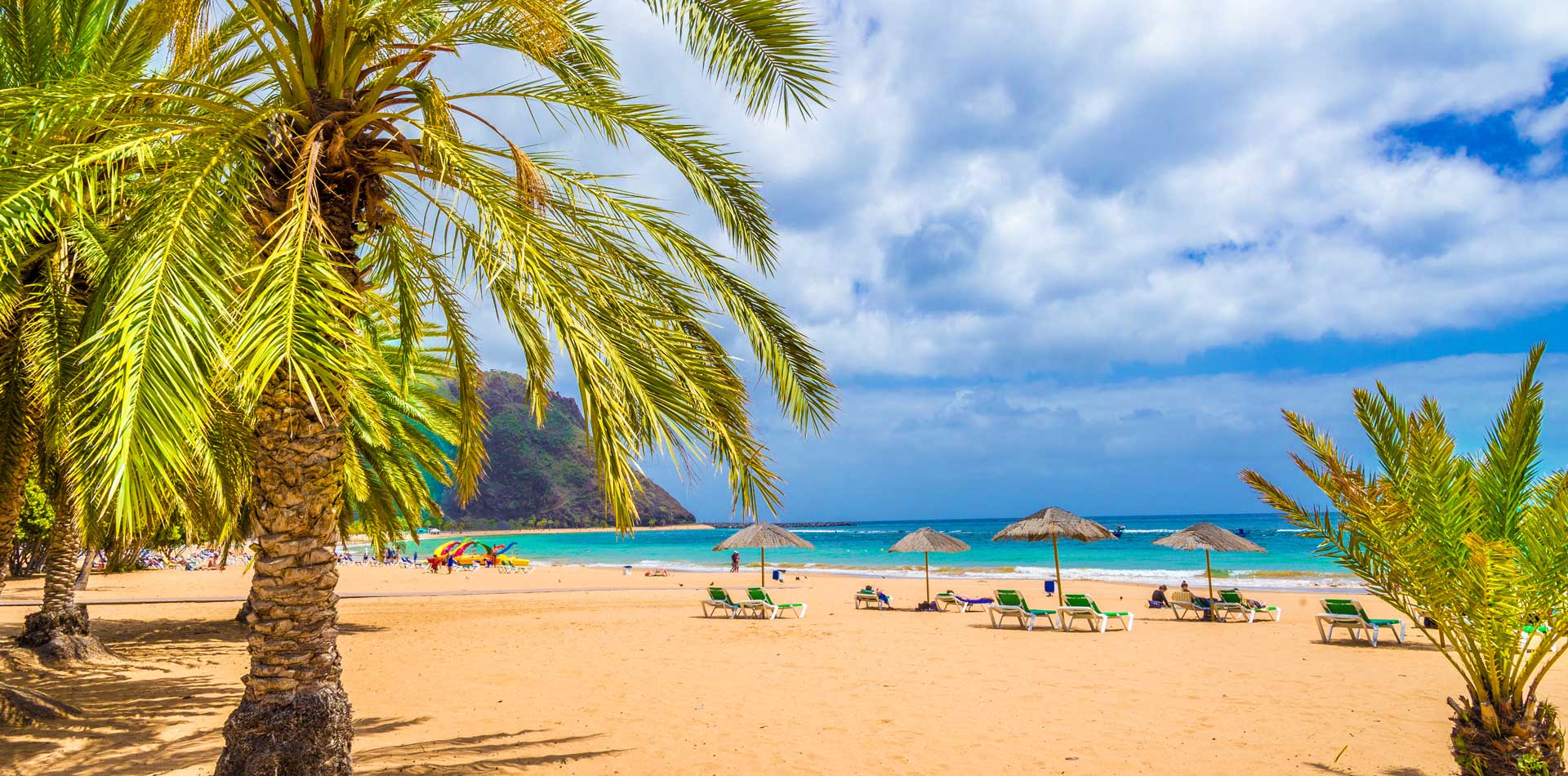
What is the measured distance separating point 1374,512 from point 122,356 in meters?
6.65

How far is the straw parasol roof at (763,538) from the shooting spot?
19719mm

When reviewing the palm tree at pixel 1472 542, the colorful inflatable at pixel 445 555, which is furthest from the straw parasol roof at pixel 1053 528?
the colorful inflatable at pixel 445 555

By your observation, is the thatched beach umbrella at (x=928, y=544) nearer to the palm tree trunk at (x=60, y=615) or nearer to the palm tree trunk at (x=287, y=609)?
the palm tree trunk at (x=60, y=615)

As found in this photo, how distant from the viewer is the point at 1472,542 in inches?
185

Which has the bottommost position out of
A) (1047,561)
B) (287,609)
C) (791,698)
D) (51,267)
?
(1047,561)

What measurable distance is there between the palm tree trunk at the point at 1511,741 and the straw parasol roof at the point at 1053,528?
11.7m

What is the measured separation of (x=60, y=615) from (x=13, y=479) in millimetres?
3837

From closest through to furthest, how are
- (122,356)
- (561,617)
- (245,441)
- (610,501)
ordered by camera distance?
(122,356) → (610,501) → (245,441) → (561,617)

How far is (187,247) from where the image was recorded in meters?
3.54

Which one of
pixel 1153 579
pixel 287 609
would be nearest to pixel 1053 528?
pixel 287 609

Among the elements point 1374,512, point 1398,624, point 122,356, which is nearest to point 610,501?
point 122,356

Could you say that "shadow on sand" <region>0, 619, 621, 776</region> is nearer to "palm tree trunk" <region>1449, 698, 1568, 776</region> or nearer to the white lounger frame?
"palm tree trunk" <region>1449, 698, 1568, 776</region>

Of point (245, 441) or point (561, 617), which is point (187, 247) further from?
point (561, 617)

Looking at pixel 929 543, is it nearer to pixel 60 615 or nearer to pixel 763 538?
pixel 763 538
